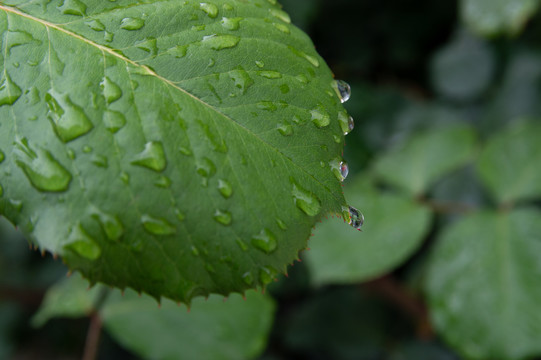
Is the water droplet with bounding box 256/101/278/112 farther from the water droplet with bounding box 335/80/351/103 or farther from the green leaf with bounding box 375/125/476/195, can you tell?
the green leaf with bounding box 375/125/476/195

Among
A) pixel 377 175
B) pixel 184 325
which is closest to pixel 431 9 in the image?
pixel 377 175

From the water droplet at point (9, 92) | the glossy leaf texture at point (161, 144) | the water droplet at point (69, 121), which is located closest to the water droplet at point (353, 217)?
the glossy leaf texture at point (161, 144)

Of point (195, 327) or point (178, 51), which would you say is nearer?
point (178, 51)

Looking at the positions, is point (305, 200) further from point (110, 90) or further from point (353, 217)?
point (110, 90)

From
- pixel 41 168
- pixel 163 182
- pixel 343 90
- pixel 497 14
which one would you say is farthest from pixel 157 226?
pixel 497 14

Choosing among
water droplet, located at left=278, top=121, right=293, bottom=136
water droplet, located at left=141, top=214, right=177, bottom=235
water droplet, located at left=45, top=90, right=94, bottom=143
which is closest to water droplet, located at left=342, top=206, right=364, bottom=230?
water droplet, located at left=278, top=121, right=293, bottom=136
